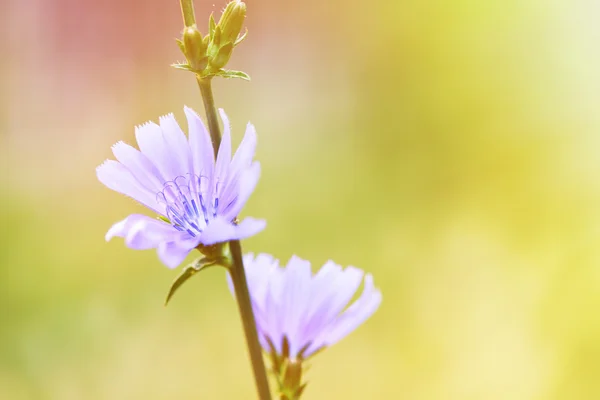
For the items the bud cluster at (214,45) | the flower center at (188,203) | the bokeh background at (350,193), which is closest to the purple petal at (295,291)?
the flower center at (188,203)

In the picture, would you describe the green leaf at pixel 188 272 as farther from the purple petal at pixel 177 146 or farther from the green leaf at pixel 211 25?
the green leaf at pixel 211 25

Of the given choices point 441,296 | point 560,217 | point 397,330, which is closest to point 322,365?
point 397,330

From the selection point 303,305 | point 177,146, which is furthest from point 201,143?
point 303,305

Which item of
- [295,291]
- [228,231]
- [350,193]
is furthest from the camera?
[350,193]

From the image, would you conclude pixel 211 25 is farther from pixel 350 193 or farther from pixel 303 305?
pixel 350 193

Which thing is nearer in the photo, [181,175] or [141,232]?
[141,232]
